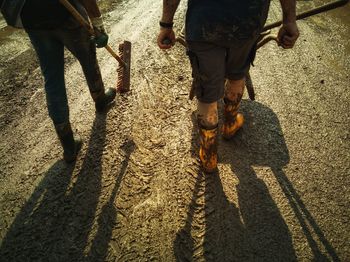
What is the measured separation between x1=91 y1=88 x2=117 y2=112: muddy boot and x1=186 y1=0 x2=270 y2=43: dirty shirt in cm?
146

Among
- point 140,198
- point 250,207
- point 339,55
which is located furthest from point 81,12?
point 339,55

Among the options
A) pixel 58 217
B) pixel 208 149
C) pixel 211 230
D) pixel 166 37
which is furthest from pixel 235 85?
pixel 58 217

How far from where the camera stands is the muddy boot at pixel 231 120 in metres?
2.85

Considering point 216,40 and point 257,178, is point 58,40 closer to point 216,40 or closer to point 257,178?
point 216,40

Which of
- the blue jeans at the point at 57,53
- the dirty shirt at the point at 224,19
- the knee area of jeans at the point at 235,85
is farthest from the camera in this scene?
the knee area of jeans at the point at 235,85

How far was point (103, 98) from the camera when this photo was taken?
3.26 metres

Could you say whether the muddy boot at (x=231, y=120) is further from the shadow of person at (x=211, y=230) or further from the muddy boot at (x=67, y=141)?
the muddy boot at (x=67, y=141)

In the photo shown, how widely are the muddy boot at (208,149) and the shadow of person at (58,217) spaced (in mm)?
942

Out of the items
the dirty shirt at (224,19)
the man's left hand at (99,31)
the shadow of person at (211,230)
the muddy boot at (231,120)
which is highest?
the dirty shirt at (224,19)

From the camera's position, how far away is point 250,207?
2.48 m

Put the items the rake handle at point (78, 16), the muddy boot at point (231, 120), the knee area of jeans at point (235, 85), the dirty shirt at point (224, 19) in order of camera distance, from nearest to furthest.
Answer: the dirty shirt at point (224, 19)
the rake handle at point (78, 16)
the knee area of jeans at point (235, 85)
the muddy boot at point (231, 120)

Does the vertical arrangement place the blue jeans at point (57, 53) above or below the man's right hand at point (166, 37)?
below

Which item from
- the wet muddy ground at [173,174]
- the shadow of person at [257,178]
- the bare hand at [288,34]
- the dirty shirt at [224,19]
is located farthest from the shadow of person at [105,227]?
the bare hand at [288,34]

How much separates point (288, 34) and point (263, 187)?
49.9 inches
